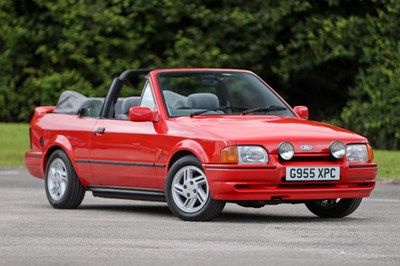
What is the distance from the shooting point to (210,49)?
33.2 m

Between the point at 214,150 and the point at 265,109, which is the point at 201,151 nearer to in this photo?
the point at 214,150

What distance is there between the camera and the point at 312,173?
12695mm

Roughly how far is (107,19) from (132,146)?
19701 mm

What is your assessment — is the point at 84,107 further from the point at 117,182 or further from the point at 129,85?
the point at 129,85

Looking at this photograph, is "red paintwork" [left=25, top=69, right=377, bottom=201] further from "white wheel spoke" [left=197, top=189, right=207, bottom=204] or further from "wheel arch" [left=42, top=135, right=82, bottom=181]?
"white wheel spoke" [left=197, top=189, right=207, bottom=204]

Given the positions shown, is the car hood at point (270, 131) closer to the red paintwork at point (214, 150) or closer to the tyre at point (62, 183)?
the red paintwork at point (214, 150)

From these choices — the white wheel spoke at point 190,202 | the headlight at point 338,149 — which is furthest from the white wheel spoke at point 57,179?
the headlight at point 338,149

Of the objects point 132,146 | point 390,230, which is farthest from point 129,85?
point 390,230

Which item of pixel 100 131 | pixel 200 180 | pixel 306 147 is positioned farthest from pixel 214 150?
pixel 100 131

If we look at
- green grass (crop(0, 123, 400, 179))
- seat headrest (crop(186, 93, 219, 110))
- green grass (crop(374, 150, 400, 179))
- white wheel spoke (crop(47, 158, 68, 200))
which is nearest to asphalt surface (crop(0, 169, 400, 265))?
white wheel spoke (crop(47, 158, 68, 200))

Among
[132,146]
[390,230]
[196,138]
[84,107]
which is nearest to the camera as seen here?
[390,230]

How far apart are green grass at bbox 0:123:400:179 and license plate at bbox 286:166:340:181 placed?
322 inches

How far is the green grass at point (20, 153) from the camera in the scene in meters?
22.4

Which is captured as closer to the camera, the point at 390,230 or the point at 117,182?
the point at 390,230
